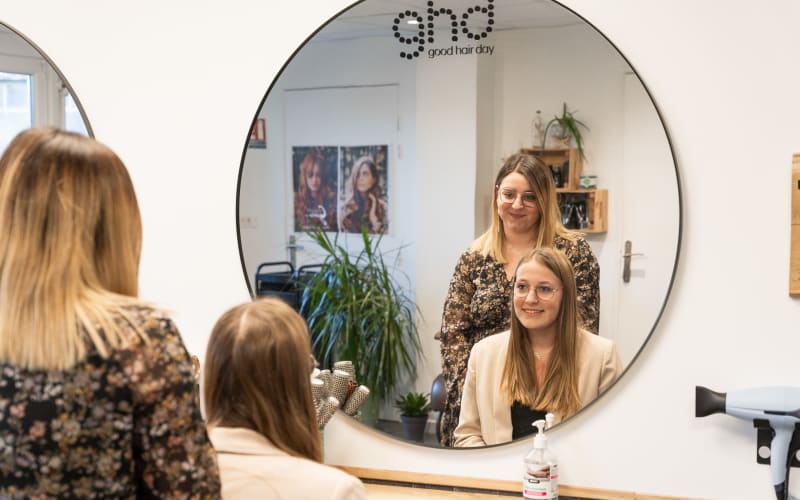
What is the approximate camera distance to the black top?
2.06m

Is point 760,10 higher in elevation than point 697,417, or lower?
higher

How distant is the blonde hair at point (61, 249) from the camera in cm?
113

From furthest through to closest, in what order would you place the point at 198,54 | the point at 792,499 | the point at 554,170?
the point at 198,54 < the point at 554,170 < the point at 792,499

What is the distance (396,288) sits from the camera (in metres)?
2.20

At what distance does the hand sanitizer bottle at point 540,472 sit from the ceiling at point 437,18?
0.89 metres

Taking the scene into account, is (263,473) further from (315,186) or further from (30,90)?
(30,90)

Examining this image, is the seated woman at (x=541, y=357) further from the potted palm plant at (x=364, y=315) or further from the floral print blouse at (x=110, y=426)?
the floral print blouse at (x=110, y=426)

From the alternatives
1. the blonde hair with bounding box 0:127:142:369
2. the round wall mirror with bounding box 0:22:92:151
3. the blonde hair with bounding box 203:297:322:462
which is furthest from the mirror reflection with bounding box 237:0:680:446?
the blonde hair with bounding box 0:127:142:369

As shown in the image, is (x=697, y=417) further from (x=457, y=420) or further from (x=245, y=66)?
(x=245, y=66)

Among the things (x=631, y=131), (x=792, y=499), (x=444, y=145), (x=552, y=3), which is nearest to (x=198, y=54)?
(x=444, y=145)

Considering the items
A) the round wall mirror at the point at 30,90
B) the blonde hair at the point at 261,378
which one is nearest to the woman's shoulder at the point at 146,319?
the blonde hair at the point at 261,378

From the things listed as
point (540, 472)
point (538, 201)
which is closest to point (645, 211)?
point (538, 201)

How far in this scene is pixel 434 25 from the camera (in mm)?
2127

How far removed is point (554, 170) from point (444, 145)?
0.27m
